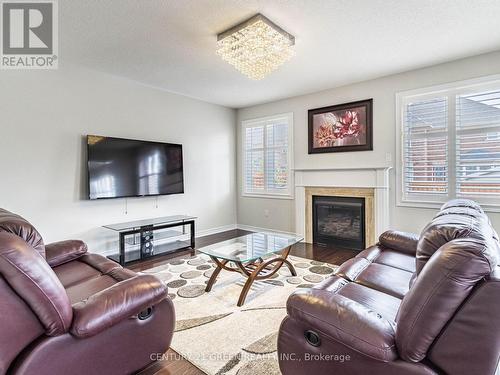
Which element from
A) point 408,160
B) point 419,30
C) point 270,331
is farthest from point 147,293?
point 408,160

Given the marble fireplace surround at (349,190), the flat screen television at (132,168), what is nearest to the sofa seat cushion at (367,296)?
the marble fireplace surround at (349,190)

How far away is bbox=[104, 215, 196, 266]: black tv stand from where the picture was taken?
147 inches

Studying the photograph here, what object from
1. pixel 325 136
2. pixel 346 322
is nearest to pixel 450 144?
pixel 325 136

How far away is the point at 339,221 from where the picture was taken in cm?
454

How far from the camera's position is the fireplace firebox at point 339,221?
14.2ft

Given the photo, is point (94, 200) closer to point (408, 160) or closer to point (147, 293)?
point (147, 293)

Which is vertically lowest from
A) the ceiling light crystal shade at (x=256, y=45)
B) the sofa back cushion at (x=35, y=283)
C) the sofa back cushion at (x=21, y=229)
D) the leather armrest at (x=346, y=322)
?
the leather armrest at (x=346, y=322)

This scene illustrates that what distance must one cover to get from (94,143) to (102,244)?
1461 mm

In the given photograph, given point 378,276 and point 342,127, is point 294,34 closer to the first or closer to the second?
point 342,127

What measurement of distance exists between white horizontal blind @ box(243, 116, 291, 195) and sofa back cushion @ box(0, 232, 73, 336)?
169 inches

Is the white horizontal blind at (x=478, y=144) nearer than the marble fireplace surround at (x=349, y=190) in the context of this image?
Yes

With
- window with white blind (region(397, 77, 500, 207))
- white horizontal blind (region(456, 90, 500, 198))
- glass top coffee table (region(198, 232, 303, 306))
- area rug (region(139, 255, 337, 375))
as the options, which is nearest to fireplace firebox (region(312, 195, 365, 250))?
window with white blind (region(397, 77, 500, 207))

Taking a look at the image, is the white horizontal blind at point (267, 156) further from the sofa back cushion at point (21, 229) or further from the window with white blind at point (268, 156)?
the sofa back cushion at point (21, 229)

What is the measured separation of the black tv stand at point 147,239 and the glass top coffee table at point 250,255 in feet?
4.51
